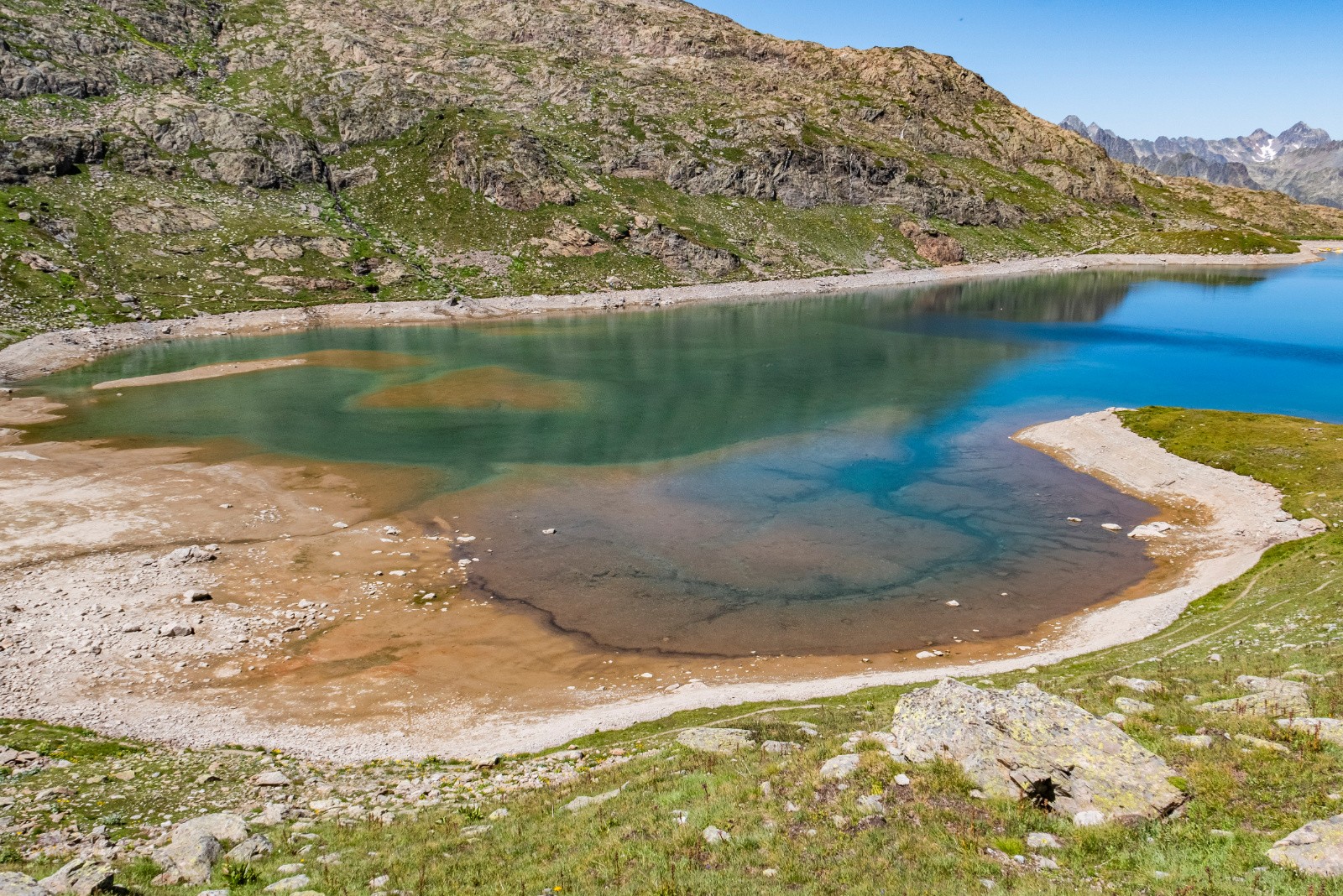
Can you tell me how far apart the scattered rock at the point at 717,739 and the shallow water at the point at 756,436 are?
12.0m

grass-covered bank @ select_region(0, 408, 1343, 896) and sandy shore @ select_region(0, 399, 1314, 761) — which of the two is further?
sandy shore @ select_region(0, 399, 1314, 761)

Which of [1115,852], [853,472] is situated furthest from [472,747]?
[853,472]

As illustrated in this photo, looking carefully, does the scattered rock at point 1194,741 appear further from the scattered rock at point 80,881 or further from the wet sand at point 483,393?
the wet sand at point 483,393

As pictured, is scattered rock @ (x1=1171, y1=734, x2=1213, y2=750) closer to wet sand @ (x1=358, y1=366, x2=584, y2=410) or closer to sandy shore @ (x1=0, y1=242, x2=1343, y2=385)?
wet sand @ (x1=358, y1=366, x2=584, y2=410)

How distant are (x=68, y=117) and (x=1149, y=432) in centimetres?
21510

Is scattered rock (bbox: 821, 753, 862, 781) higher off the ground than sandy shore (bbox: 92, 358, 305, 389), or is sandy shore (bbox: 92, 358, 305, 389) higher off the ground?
scattered rock (bbox: 821, 753, 862, 781)

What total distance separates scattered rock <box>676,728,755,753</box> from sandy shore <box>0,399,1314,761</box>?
17.1 ft

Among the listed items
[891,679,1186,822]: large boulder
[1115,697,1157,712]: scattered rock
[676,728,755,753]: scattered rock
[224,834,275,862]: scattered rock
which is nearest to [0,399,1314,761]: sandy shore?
[676,728,755,753]: scattered rock

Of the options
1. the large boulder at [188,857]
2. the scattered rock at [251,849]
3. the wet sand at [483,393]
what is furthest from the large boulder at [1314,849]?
the wet sand at [483,393]

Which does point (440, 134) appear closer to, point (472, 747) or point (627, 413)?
point (627, 413)

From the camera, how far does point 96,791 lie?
75.8 feet

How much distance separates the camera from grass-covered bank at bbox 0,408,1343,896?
596 inches

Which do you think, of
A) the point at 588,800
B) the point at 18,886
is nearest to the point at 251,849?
the point at 18,886

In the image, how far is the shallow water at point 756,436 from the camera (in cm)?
4375
